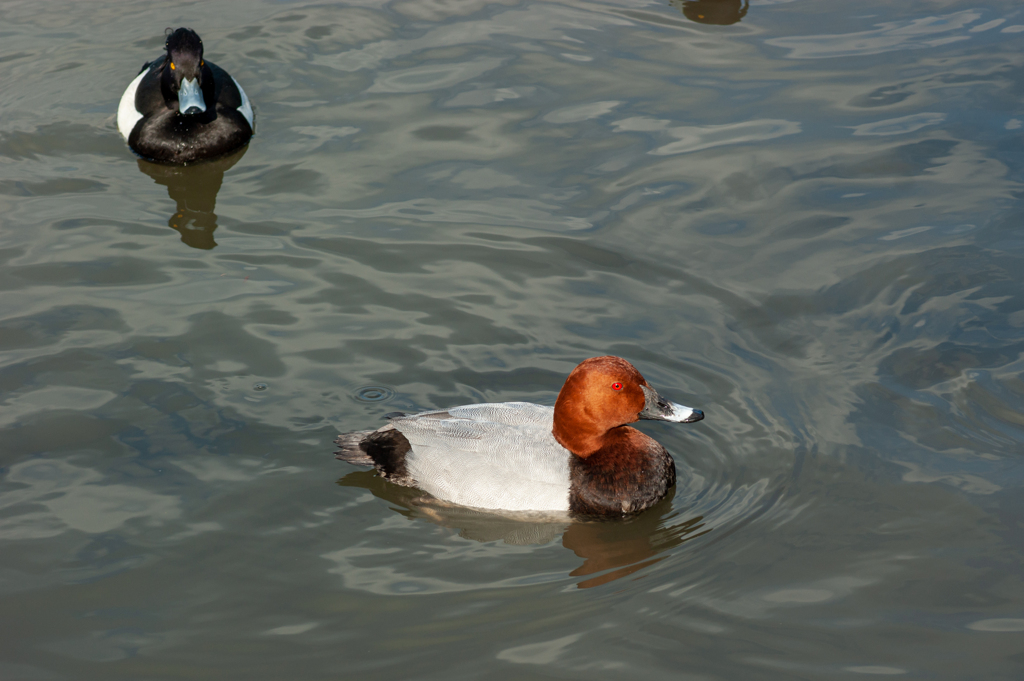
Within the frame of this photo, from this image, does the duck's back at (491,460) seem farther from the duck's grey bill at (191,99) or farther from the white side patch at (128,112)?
the white side patch at (128,112)

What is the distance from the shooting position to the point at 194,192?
8.85 m

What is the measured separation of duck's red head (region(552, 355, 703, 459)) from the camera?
534cm

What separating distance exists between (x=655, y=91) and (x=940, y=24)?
3.57m

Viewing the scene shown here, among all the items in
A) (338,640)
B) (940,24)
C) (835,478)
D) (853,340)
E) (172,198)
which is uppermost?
(940,24)

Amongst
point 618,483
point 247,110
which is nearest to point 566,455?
point 618,483

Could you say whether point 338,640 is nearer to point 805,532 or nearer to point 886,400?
point 805,532

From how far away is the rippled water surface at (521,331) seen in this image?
470 centimetres

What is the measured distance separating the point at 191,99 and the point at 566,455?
5863 mm

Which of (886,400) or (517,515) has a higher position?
(886,400)

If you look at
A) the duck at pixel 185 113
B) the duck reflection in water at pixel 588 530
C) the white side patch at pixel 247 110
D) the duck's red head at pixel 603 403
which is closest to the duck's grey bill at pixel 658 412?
the duck's red head at pixel 603 403

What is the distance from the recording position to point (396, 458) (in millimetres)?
5617

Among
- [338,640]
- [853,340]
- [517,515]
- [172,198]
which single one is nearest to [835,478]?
[853,340]

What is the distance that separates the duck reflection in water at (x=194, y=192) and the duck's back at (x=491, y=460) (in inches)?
129

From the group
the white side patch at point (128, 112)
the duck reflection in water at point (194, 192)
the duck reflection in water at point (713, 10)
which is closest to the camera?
the duck reflection in water at point (194, 192)
